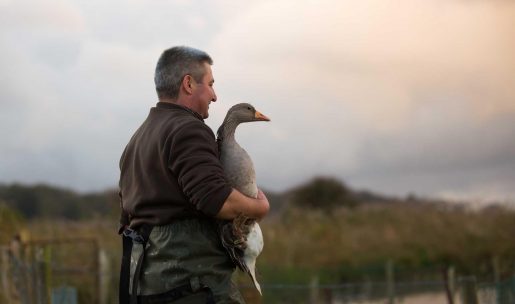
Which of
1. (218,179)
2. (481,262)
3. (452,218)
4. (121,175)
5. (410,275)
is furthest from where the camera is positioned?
(452,218)

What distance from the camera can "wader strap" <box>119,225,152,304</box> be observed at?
16.1 ft

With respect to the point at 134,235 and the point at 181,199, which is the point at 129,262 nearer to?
the point at 134,235

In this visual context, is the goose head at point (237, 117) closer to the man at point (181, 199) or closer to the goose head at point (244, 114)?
the goose head at point (244, 114)

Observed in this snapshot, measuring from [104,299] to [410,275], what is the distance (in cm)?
815

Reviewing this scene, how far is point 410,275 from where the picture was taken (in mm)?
20703

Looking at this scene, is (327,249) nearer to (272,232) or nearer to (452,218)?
(272,232)

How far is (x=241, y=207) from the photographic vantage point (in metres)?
4.66

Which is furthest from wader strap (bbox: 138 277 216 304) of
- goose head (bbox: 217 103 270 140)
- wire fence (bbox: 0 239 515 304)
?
wire fence (bbox: 0 239 515 304)

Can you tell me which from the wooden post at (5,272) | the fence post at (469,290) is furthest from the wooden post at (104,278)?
the fence post at (469,290)

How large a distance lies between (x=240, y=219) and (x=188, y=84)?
0.68 meters

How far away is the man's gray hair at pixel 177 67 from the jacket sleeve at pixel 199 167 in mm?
242

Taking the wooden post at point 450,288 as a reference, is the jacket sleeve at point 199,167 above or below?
above

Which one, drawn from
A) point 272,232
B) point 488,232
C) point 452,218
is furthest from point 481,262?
point 452,218

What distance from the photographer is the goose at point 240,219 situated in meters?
4.72
